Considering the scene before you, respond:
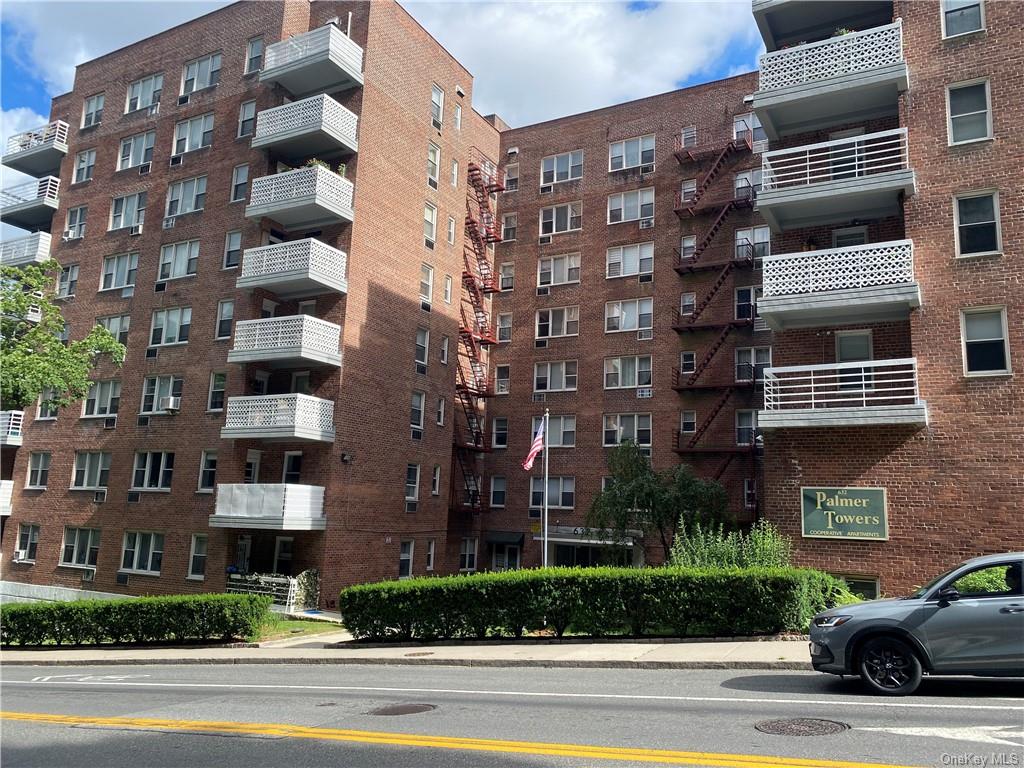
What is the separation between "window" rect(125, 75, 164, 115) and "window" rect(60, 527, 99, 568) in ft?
65.3

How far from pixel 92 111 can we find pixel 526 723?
136 ft

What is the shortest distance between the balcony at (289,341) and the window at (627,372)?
45.9ft

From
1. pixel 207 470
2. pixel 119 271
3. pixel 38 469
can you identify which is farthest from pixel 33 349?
pixel 38 469

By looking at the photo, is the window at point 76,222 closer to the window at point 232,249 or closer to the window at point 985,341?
the window at point 232,249

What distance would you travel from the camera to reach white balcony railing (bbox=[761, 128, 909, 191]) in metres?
20.6

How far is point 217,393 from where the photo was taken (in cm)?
3206

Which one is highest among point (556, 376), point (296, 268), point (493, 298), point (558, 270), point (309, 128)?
point (309, 128)

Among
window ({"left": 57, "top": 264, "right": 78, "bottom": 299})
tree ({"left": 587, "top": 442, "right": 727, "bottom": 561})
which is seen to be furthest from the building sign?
window ({"left": 57, "top": 264, "right": 78, "bottom": 299})

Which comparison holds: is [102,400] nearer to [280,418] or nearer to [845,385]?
[280,418]

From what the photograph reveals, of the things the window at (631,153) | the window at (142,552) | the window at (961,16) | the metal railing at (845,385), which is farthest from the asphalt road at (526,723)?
the window at (631,153)

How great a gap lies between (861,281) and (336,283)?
60.2 feet

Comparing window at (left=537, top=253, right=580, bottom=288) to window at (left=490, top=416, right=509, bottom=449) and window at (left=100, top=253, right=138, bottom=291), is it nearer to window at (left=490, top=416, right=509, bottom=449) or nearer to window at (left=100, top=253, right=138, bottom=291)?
window at (left=490, top=416, right=509, bottom=449)

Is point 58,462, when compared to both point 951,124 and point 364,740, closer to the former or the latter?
point 364,740

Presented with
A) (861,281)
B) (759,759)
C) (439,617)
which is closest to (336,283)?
(439,617)
